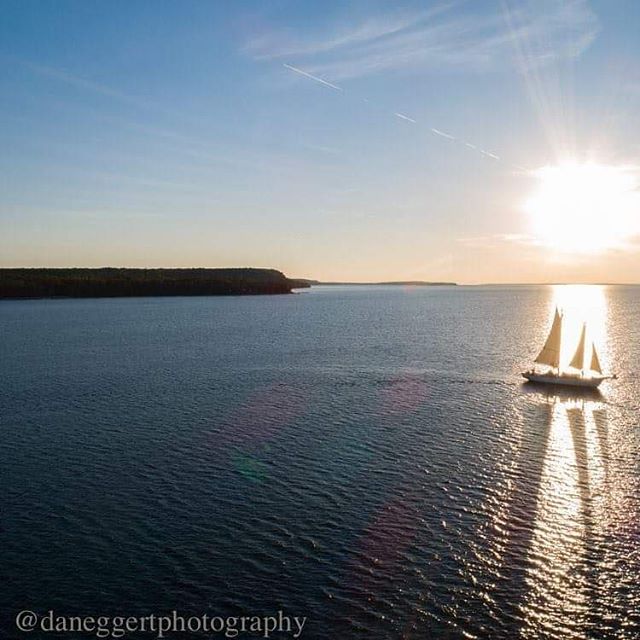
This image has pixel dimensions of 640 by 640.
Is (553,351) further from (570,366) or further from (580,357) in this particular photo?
(580,357)

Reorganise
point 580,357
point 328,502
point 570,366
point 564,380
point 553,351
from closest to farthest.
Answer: point 328,502 → point 564,380 → point 570,366 → point 580,357 → point 553,351

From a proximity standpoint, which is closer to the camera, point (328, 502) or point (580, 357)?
point (328, 502)

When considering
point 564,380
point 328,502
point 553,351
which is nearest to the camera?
point 328,502

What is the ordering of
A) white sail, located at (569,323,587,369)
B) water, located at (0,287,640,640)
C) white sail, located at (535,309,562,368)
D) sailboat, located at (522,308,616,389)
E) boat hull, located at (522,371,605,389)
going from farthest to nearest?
1. white sail, located at (535,309,562,368)
2. white sail, located at (569,323,587,369)
3. sailboat, located at (522,308,616,389)
4. boat hull, located at (522,371,605,389)
5. water, located at (0,287,640,640)

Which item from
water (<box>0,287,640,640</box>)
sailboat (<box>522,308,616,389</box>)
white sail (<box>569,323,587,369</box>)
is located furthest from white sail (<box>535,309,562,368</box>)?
water (<box>0,287,640,640</box>)

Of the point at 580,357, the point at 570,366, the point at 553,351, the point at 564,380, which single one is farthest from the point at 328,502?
the point at 580,357

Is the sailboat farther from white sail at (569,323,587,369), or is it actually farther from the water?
the water

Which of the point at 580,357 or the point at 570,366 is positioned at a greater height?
the point at 580,357
